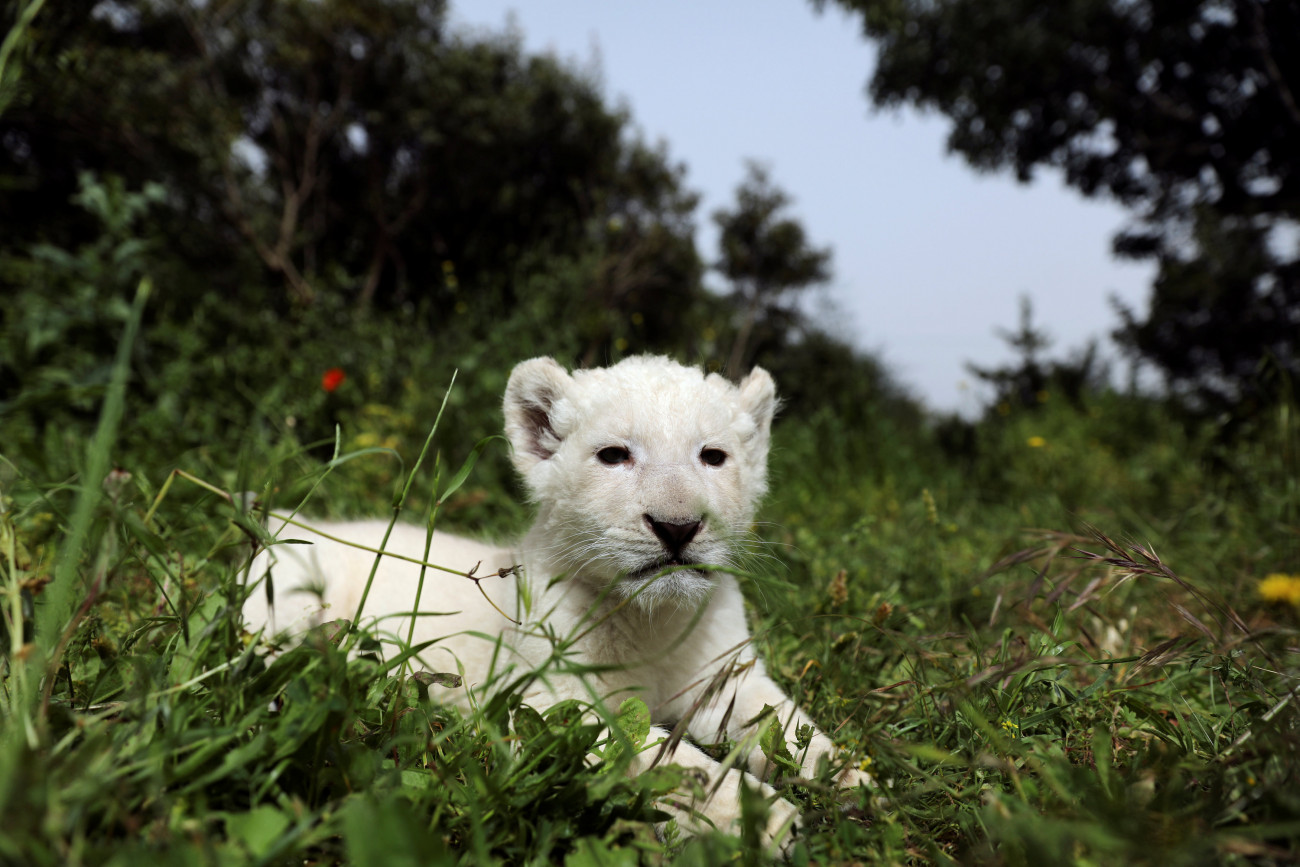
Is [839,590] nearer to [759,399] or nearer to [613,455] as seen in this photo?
[759,399]

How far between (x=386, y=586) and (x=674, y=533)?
1331mm

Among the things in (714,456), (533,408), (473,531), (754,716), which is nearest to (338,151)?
(473,531)

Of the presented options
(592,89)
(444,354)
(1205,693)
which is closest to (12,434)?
(444,354)

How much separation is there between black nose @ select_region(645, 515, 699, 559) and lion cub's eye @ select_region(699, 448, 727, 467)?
405mm

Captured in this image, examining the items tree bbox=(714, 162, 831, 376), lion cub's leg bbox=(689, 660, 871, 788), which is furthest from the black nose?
tree bbox=(714, 162, 831, 376)

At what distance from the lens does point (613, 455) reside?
2.30 m

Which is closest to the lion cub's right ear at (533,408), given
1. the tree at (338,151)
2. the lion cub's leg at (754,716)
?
the lion cub's leg at (754,716)

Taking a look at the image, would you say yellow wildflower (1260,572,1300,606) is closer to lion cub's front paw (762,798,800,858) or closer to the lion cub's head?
the lion cub's head

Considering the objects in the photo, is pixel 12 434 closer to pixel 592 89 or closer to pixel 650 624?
pixel 650 624

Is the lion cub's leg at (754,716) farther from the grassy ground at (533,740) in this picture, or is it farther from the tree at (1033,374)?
the tree at (1033,374)

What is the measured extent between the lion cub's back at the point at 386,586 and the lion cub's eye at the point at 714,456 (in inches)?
32.4

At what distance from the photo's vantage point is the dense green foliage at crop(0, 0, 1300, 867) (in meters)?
1.16

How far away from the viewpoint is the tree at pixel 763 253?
96.1 feet

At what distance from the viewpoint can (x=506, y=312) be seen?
9555 millimetres
